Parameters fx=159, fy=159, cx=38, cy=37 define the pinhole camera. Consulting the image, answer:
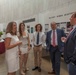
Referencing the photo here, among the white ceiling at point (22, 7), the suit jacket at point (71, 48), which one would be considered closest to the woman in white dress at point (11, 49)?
the suit jacket at point (71, 48)

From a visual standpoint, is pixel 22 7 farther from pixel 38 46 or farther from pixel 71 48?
pixel 71 48

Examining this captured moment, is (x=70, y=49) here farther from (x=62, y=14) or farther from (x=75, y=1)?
(x=62, y=14)

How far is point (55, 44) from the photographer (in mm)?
4219

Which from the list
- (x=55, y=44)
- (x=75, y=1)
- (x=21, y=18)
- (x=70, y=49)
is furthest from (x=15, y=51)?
(x=21, y=18)

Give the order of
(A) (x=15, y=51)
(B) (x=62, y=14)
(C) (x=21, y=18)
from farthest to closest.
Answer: (C) (x=21, y=18) < (B) (x=62, y=14) < (A) (x=15, y=51)

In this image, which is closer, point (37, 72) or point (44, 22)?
point (37, 72)

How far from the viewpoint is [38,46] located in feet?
16.7

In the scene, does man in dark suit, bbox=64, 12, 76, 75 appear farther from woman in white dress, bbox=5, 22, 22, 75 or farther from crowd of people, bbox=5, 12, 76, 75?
woman in white dress, bbox=5, 22, 22, 75

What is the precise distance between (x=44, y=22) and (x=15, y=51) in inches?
175

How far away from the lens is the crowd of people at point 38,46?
2074 millimetres

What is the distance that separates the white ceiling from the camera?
22.5 ft

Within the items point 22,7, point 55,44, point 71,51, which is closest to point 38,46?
point 55,44

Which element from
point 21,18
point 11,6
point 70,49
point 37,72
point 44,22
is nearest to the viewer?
point 70,49

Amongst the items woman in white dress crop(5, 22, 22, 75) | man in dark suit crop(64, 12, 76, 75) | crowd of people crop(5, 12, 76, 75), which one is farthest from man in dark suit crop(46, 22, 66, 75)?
man in dark suit crop(64, 12, 76, 75)
